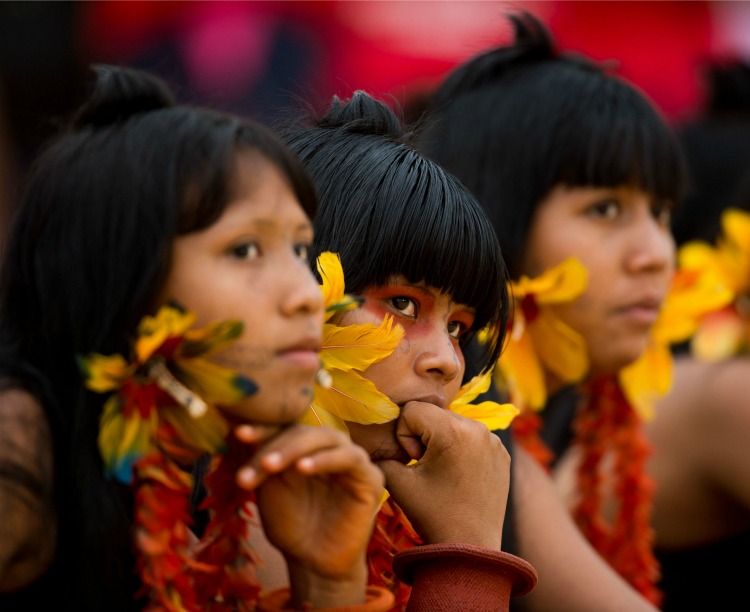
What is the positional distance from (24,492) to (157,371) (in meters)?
0.21

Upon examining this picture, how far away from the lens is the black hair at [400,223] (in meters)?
1.88

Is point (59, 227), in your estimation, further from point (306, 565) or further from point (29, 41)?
point (29, 41)

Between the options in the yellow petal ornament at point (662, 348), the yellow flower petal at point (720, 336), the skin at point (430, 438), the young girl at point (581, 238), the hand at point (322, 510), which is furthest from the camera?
the yellow flower petal at point (720, 336)

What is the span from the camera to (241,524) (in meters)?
1.65

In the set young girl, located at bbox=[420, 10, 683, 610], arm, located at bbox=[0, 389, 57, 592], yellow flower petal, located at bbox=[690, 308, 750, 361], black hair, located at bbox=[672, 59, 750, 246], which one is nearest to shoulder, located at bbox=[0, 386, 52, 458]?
arm, located at bbox=[0, 389, 57, 592]

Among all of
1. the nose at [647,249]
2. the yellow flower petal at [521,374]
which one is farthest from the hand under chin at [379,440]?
the nose at [647,249]

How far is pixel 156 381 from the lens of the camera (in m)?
1.49

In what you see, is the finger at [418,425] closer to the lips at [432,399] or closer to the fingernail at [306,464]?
the lips at [432,399]

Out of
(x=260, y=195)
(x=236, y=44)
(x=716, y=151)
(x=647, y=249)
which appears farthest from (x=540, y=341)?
(x=236, y=44)

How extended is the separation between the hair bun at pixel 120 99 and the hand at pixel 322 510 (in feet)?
1.51

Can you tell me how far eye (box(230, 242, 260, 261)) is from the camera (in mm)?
1525

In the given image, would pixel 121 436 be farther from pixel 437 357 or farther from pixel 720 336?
pixel 720 336

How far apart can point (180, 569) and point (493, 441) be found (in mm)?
556

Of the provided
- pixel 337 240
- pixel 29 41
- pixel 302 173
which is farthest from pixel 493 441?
pixel 29 41
